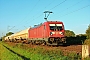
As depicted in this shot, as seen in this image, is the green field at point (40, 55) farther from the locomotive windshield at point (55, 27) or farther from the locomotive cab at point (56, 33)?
the locomotive windshield at point (55, 27)

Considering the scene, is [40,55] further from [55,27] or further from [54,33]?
[55,27]

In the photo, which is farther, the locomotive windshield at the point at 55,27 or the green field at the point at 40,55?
the locomotive windshield at the point at 55,27

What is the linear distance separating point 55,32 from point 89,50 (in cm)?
1648

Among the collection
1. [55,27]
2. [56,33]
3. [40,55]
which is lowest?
[40,55]

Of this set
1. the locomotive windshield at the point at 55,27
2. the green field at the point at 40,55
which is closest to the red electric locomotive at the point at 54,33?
the locomotive windshield at the point at 55,27

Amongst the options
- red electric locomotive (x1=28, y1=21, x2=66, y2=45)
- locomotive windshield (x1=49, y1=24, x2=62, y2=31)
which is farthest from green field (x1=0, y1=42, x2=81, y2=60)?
locomotive windshield (x1=49, y1=24, x2=62, y2=31)

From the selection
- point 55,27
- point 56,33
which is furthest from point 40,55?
point 55,27

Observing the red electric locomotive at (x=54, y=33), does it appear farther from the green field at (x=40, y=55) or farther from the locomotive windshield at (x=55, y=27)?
the green field at (x=40, y=55)

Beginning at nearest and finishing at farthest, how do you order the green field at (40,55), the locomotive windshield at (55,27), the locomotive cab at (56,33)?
the green field at (40,55) < the locomotive cab at (56,33) < the locomotive windshield at (55,27)

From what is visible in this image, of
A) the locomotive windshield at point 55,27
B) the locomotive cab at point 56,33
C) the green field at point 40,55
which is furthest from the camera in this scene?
the locomotive windshield at point 55,27

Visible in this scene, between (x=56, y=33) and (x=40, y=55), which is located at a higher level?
(x=56, y=33)

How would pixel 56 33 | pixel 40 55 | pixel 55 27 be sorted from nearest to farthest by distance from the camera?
pixel 40 55 < pixel 56 33 < pixel 55 27

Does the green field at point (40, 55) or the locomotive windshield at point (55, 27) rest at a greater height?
the locomotive windshield at point (55, 27)

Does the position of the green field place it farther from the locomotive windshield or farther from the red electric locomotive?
the locomotive windshield
